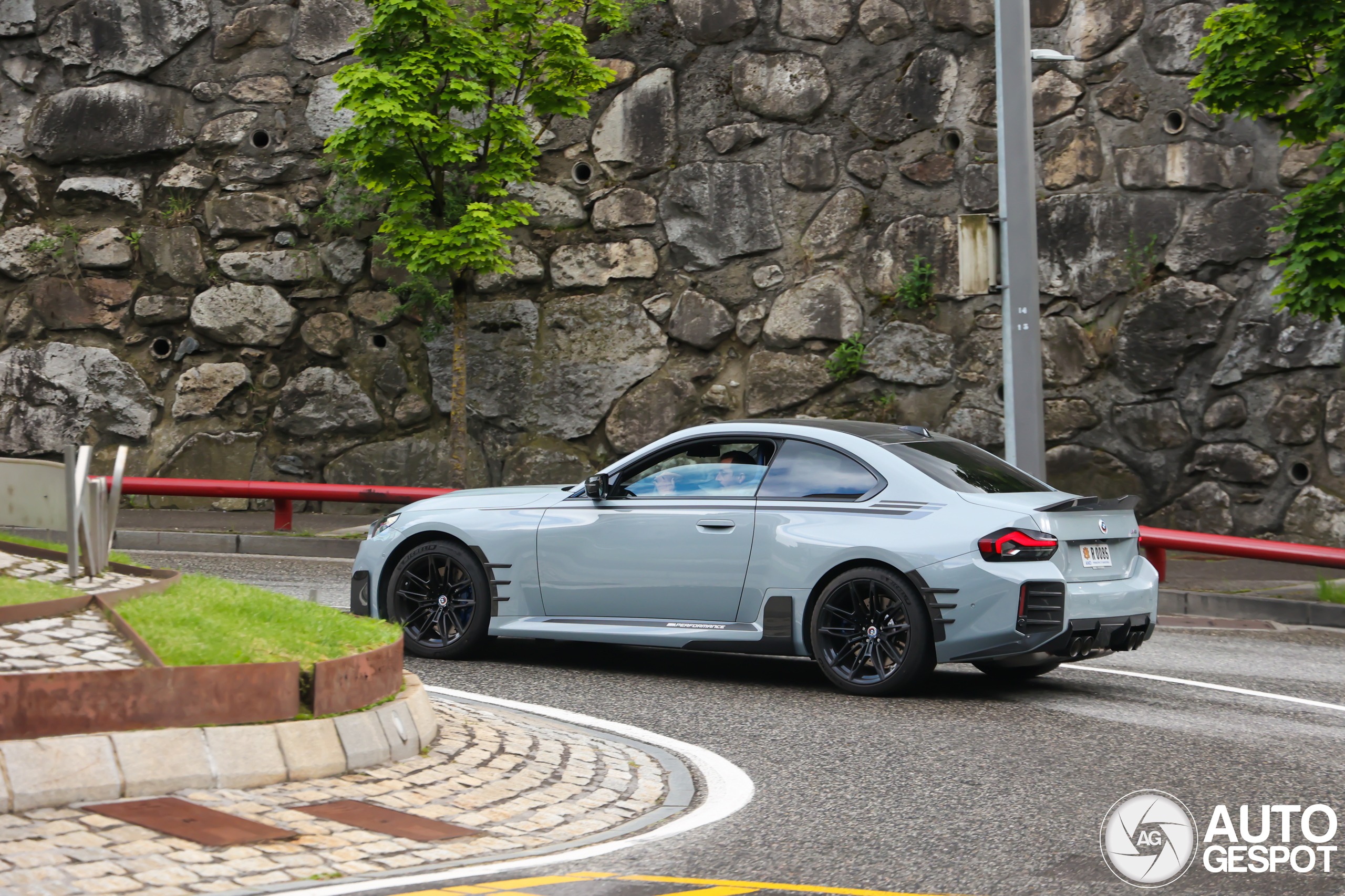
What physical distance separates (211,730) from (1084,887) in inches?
119

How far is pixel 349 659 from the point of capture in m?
5.59

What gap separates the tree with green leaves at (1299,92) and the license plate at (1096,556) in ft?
18.6

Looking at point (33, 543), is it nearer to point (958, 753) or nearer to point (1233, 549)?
point (958, 753)

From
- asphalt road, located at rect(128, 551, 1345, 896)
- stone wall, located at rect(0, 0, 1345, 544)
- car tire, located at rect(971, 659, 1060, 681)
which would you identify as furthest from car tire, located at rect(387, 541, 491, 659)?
stone wall, located at rect(0, 0, 1345, 544)

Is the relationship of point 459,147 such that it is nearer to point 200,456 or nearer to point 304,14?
point 304,14

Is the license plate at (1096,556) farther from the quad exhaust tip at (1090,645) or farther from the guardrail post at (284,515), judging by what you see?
the guardrail post at (284,515)

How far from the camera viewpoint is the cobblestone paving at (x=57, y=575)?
6.70 metres

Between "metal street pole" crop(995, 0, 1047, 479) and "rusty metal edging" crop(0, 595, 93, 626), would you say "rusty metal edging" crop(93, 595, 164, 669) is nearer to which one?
"rusty metal edging" crop(0, 595, 93, 626)

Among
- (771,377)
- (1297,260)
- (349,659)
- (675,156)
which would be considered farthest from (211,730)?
(675,156)

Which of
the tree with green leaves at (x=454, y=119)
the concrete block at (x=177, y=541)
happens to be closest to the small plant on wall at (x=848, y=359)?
the tree with green leaves at (x=454, y=119)

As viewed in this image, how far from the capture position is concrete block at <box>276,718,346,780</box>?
17.1 ft

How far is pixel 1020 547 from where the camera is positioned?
710cm

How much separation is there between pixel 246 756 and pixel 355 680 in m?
0.65

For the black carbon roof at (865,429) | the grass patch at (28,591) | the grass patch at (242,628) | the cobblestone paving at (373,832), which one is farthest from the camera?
the black carbon roof at (865,429)
